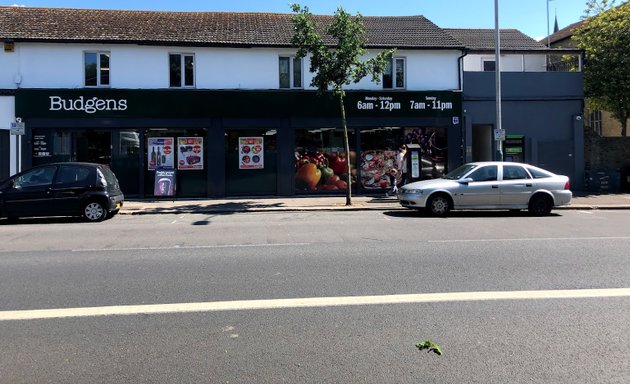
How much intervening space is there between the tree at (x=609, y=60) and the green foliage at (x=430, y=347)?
19.6m

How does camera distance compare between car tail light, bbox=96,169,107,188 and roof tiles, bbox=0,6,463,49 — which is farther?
roof tiles, bbox=0,6,463,49

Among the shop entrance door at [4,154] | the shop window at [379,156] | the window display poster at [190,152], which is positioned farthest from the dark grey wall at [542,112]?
the shop entrance door at [4,154]

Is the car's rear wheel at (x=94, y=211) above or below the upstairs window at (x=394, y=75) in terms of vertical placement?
below

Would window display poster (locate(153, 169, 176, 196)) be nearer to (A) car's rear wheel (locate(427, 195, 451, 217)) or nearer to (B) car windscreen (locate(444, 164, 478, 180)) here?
(A) car's rear wheel (locate(427, 195, 451, 217))

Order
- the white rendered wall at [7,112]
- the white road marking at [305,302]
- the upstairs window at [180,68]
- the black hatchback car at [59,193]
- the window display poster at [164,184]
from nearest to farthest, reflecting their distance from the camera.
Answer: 1. the white road marking at [305,302]
2. the black hatchback car at [59,193]
3. the window display poster at [164,184]
4. the white rendered wall at [7,112]
5. the upstairs window at [180,68]

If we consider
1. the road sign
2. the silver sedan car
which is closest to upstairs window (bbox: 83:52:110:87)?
the road sign

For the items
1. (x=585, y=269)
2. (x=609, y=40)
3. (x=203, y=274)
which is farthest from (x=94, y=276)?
(x=609, y=40)

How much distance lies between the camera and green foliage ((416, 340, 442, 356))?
4228 mm

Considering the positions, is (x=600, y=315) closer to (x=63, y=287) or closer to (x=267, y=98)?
(x=63, y=287)

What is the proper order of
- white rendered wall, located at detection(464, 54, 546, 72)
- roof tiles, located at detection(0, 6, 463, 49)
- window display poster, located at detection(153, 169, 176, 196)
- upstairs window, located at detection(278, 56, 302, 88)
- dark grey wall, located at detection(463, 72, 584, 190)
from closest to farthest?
window display poster, located at detection(153, 169, 176, 196) < roof tiles, located at detection(0, 6, 463, 49) < upstairs window, located at detection(278, 56, 302, 88) < dark grey wall, located at detection(463, 72, 584, 190) < white rendered wall, located at detection(464, 54, 546, 72)

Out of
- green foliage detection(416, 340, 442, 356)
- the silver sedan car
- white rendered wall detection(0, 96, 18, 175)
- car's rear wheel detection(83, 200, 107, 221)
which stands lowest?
green foliage detection(416, 340, 442, 356)

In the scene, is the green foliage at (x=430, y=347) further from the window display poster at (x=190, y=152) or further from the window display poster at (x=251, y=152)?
the window display poster at (x=190, y=152)

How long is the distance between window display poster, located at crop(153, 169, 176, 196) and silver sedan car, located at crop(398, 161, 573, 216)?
8.11m

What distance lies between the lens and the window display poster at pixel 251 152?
19.2 metres
